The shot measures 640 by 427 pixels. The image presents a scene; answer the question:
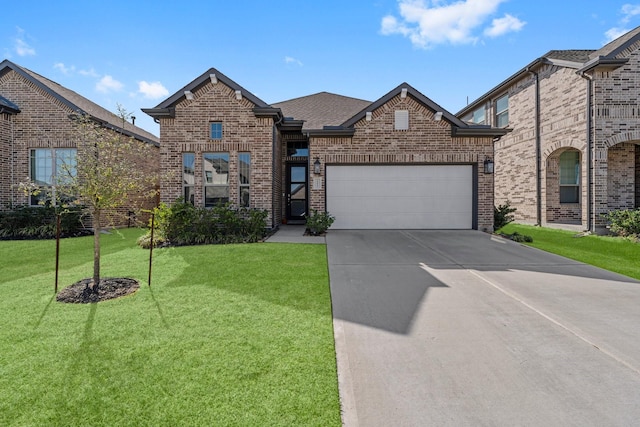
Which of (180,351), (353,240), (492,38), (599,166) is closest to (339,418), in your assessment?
(180,351)

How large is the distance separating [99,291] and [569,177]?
17.1m

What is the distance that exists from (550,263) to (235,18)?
471 inches

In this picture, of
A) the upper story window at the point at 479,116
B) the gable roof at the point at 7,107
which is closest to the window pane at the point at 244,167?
the gable roof at the point at 7,107

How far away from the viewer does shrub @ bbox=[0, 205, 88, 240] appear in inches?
392

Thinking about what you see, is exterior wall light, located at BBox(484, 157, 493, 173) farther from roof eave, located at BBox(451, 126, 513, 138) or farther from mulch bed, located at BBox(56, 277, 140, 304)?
mulch bed, located at BBox(56, 277, 140, 304)

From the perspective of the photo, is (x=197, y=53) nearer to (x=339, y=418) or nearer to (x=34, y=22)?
(x=34, y=22)

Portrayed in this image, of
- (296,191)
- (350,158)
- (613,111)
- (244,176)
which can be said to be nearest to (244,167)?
(244,176)

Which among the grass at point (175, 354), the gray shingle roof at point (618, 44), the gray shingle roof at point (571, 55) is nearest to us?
the grass at point (175, 354)

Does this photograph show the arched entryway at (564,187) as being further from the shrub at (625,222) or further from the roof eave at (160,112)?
the roof eave at (160,112)

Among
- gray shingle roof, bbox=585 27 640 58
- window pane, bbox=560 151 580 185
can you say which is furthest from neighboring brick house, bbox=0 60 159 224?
window pane, bbox=560 151 580 185

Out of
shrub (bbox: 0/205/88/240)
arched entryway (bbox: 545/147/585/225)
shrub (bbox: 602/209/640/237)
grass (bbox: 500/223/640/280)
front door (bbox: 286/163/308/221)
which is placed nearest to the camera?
grass (bbox: 500/223/640/280)

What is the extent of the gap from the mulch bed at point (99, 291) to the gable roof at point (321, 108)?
29.7 ft

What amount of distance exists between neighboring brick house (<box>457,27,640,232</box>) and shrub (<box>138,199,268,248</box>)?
1181 cm

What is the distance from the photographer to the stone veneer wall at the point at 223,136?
10508 millimetres
